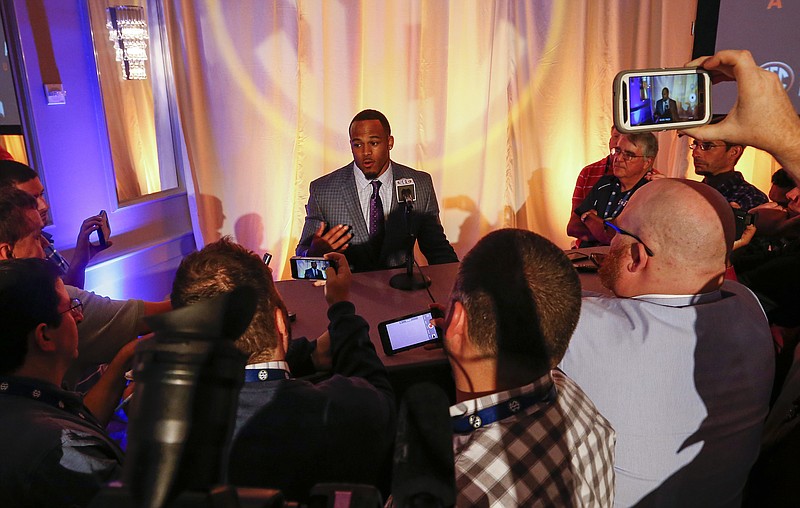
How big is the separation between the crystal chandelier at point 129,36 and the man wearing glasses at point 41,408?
265cm

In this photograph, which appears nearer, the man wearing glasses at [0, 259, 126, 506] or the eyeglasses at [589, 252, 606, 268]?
the man wearing glasses at [0, 259, 126, 506]

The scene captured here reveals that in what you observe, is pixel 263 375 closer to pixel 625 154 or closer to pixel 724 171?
pixel 625 154

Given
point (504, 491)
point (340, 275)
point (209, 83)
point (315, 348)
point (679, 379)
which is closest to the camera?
point (504, 491)

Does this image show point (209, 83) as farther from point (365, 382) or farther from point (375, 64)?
point (365, 382)

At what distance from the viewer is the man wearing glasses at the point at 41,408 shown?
1186 mm

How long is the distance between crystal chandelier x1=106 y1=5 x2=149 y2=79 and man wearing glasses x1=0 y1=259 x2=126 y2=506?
265 cm

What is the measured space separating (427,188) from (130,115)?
2.17 metres

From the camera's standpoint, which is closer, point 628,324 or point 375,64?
point 628,324

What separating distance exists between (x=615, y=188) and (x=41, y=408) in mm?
3224

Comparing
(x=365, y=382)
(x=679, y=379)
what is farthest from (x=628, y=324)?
(x=365, y=382)

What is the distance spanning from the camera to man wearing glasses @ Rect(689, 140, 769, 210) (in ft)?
11.1

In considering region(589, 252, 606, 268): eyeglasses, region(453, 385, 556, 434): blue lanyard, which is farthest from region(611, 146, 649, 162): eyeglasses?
region(453, 385, 556, 434): blue lanyard

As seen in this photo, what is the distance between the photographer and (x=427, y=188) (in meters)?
3.43

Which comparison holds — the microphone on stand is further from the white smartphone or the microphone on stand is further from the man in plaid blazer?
the white smartphone
